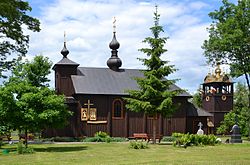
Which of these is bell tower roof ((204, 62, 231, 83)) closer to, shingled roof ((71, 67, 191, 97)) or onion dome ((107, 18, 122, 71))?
shingled roof ((71, 67, 191, 97))

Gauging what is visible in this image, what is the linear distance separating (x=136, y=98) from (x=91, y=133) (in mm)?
7544

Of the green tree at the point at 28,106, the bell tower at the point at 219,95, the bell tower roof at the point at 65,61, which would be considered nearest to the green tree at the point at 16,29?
the green tree at the point at 28,106

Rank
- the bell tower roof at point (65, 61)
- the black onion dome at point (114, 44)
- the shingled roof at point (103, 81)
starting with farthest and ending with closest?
the black onion dome at point (114, 44) < the bell tower roof at point (65, 61) < the shingled roof at point (103, 81)

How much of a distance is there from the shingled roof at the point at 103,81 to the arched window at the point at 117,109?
2.99 feet

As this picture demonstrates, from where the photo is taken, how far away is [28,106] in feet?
83.7

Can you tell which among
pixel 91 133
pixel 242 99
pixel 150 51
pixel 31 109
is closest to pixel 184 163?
pixel 31 109

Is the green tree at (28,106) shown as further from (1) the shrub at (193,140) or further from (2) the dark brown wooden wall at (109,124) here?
(2) the dark brown wooden wall at (109,124)

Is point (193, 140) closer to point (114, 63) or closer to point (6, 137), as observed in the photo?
point (114, 63)

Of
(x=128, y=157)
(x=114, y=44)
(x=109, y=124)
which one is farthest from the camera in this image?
(x=114, y=44)

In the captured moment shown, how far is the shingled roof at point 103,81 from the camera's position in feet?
128

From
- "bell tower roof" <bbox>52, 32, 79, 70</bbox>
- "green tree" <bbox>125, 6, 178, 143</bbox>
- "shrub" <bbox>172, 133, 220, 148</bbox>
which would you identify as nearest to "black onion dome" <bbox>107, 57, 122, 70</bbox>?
"bell tower roof" <bbox>52, 32, 79, 70</bbox>

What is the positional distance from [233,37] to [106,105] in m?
13.1

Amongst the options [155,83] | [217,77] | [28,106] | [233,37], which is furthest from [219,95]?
[28,106]

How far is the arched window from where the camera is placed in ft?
130
